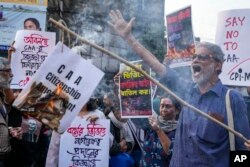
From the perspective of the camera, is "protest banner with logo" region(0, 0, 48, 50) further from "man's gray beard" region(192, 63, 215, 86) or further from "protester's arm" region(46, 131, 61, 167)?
"man's gray beard" region(192, 63, 215, 86)

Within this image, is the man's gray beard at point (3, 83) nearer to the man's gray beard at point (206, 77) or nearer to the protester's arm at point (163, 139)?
the protester's arm at point (163, 139)

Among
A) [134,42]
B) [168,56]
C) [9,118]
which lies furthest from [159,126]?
[9,118]

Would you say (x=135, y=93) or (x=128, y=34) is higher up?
(x=128, y=34)

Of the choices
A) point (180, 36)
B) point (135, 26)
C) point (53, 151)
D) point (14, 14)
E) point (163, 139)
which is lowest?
point (53, 151)

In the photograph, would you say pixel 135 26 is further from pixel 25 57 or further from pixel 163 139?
pixel 163 139

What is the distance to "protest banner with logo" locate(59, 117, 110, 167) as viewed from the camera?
503 centimetres

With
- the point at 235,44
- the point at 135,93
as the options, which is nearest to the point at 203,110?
the point at 235,44

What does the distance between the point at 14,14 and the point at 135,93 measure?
804 centimetres

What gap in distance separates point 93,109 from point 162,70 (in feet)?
5.33

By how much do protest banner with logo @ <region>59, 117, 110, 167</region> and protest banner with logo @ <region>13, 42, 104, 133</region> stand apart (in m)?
1.38

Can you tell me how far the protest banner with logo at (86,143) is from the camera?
16.5 feet

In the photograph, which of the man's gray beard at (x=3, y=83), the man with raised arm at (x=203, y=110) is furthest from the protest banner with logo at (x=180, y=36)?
the man's gray beard at (x=3, y=83)

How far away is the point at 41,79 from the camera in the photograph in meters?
3.62

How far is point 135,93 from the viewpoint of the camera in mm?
5449
